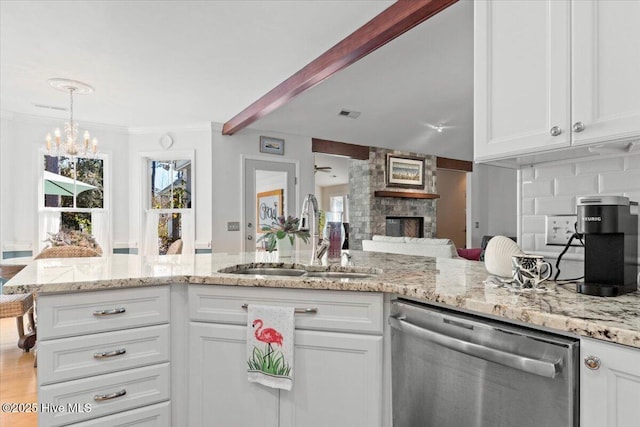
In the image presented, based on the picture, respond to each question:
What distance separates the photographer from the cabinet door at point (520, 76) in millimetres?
1273

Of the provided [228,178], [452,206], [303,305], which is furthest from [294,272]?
Result: [452,206]

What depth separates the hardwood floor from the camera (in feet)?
7.30

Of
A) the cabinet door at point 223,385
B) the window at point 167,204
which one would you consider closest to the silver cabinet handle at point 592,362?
the cabinet door at point 223,385

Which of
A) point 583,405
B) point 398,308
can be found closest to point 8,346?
point 398,308

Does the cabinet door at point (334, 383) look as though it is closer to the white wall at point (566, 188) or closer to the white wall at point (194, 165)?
the white wall at point (566, 188)

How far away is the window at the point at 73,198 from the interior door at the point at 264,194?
6.38 ft

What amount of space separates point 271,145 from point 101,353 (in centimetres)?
446

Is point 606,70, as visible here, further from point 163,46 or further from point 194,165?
point 194,165

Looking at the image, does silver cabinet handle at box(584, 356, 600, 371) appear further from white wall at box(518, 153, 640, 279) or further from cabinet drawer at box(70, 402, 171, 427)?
cabinet drawer at box(70, 402, 171, 427)

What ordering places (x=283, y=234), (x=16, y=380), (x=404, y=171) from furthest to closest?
(x=404, y=171) → (x=16, y=380) → (x=283, y=234)

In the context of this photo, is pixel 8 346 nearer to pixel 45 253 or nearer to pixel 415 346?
pixel 45 253

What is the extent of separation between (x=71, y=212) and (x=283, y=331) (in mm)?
4789

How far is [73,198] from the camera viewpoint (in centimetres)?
511

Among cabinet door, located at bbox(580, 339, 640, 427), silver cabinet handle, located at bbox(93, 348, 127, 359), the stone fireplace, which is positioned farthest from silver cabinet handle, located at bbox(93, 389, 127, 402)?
the stone fireplace
